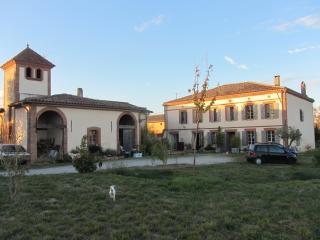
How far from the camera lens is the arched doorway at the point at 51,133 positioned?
25.6m

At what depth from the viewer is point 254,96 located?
34.8 metres

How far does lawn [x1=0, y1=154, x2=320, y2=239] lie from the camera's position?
5316 mm

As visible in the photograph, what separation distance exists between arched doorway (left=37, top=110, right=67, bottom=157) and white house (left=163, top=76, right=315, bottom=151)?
16594 mm

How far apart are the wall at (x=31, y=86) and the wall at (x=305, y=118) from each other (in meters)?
22.6

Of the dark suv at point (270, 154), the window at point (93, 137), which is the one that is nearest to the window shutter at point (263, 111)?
the dark suv at point (270, 154)

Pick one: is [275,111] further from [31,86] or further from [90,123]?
[31,86]

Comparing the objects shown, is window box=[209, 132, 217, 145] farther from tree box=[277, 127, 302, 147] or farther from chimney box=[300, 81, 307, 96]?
chimney box=[300, 81, 307, 96]

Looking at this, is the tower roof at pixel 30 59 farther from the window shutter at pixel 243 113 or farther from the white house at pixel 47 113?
the window shutter at pixel 243 113

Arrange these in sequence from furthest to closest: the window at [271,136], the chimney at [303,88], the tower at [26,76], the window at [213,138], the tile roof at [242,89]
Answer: the chimney at [303,88]
the window at [213,138]
the tile roof at [242,89]
the window at [271,136]
the tower at [26,76]

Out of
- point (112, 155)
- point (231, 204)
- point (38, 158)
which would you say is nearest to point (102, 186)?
point (231, 204)

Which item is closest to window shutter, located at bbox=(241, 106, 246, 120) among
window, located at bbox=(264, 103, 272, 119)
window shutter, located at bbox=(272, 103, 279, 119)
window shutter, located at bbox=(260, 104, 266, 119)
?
window shutter, located at bbox=(260, 104, 266, 119)

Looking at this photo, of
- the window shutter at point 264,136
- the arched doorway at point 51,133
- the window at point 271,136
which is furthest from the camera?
the window shutter at point 264,136

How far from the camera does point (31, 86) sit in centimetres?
2772

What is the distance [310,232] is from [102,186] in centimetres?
579
